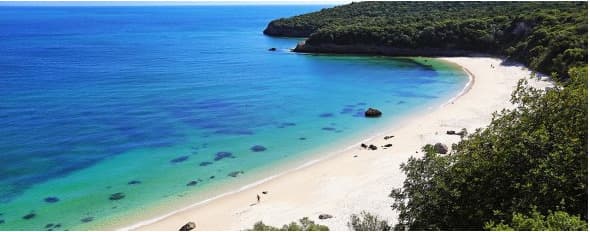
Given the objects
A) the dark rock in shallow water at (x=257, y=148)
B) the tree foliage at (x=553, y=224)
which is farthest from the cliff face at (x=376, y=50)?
the tree foliage at (x=553, y=224)

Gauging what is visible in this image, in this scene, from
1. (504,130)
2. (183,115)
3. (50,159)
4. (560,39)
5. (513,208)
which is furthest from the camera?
(560,39)

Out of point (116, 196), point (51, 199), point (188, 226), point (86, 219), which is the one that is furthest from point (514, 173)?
point (51, 199)

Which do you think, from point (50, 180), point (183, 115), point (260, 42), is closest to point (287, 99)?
point (183, 115)

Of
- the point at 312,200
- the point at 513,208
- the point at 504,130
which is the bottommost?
the point at 312,200

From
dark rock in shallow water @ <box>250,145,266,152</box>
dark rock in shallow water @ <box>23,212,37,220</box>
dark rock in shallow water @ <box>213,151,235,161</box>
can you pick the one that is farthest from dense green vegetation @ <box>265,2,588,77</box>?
dark rock in shallow water @ <box>23,212,37,220</box>

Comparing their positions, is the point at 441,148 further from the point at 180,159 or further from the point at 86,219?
the point at 86,219

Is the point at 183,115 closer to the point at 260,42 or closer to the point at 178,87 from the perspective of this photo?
the point at 178,87
